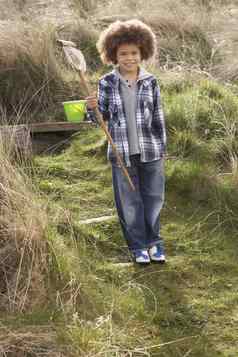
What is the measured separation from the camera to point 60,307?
3.18 metres

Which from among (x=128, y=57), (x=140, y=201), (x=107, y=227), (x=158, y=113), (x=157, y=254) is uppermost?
(x=128, y=57)

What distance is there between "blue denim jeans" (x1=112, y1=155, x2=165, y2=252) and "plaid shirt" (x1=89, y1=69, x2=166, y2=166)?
3.5 inches

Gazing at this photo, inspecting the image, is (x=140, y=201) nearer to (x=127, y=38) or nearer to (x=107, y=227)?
(x=107, y=227)

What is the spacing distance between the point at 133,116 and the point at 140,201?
1.70 feet

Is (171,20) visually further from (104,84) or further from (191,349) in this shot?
(191,349)

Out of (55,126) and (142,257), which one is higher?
(142,257)

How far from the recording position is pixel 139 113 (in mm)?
3900

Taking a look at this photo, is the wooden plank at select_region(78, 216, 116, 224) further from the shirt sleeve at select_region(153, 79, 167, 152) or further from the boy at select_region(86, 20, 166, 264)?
the shirt sleeve at select_region(153, 79, 167, 152)

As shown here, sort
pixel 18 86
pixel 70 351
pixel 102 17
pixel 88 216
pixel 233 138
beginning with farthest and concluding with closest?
pixel 102 17 → pixel 18 86 → pixel 233 138 → pixel 88 216 → pixel 70 351

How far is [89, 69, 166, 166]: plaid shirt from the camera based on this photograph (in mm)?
3898

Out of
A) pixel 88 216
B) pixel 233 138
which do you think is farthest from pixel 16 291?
pixel 233 138

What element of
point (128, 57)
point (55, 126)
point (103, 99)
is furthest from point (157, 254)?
point (55, 126)

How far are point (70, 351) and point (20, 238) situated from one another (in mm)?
801

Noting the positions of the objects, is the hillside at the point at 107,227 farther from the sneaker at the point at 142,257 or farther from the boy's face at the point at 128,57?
the boy's face at the point at 128,57
